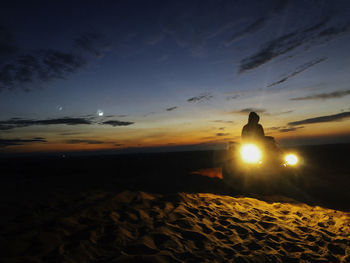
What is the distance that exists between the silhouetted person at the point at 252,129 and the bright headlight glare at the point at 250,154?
4738mm

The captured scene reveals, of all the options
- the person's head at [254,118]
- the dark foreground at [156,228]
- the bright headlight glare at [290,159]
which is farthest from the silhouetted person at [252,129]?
the dark foreground at [156,228]

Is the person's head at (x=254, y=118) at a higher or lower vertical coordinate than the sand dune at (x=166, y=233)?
higher

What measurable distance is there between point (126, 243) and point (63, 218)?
6.21ft

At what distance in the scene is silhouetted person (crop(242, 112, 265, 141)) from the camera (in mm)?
16734

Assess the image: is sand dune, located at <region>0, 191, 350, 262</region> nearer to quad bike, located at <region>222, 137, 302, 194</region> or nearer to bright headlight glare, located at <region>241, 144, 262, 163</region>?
quad bike, located at <region>222, 137, 302, 194</region>

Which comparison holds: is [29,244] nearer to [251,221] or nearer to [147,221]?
[147,221]

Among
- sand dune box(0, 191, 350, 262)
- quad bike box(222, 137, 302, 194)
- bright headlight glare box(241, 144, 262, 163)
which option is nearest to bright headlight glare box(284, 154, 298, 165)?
quad bike box(222, 137, 302, 194)

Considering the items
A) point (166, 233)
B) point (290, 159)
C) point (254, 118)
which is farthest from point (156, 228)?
point (254, 118)

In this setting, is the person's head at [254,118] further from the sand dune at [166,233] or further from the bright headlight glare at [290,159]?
the sand dune at [166,233]

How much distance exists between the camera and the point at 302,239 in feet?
17.2

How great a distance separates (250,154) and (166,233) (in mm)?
8395

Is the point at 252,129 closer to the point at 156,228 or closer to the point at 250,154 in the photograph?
the point at 250,154

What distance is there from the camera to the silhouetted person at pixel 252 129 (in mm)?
16734

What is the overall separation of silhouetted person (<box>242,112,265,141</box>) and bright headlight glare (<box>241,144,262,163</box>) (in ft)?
15.5
